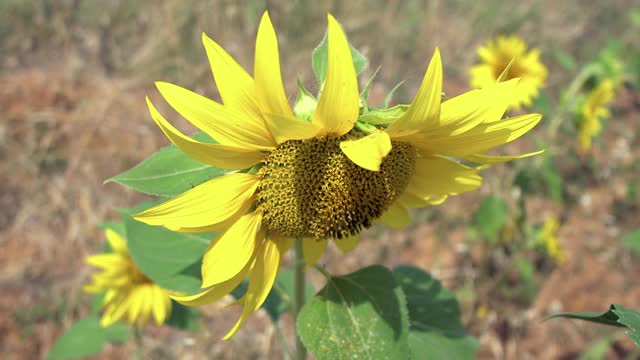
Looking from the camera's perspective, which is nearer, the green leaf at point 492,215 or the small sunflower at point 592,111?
the green leaf at point 492,215

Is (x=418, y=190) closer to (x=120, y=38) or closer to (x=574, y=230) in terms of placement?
(x=574, y=230)

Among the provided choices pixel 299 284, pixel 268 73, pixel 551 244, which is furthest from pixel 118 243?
pixel 551 244

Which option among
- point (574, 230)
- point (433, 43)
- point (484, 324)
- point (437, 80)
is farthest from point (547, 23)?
point (437, 80)

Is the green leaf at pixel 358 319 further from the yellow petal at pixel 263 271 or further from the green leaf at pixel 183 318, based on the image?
the green leaf at pixel 183 318

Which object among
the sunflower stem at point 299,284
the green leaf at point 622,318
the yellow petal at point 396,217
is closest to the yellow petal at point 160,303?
the sunflower stem at point 299,284

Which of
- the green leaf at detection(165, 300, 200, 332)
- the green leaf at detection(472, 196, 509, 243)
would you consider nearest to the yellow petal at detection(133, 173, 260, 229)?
the green leaf at detection(165, 300, 200, 332)
